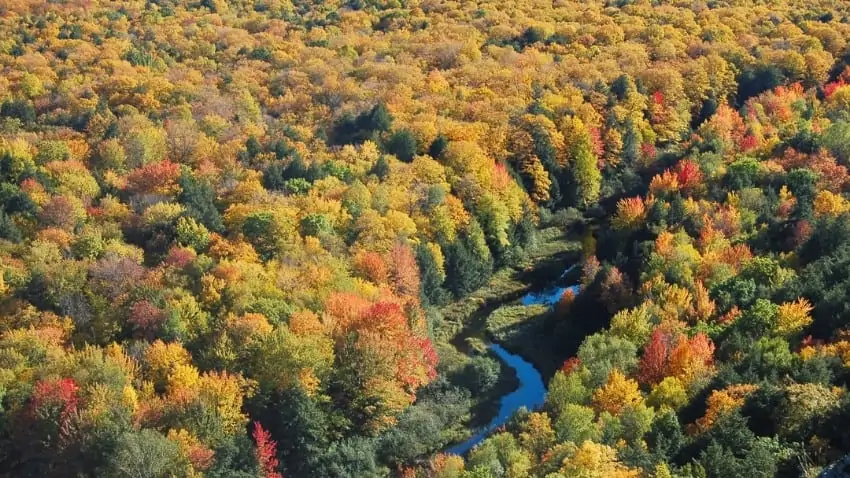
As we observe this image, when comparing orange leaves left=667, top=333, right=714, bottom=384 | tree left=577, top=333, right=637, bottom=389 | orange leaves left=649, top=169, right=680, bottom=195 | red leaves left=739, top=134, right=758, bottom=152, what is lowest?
tree left=577, top=333, right=637, bottom=389

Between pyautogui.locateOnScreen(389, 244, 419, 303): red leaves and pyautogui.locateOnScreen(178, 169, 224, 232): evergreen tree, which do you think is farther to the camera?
pyautogui.locateOnScreen(178, 169, 224, 232): evergreen tree

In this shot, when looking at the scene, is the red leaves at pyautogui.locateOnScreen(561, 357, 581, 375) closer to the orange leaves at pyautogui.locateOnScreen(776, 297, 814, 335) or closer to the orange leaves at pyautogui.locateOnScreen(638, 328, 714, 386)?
the orange leaves at pyautogui.locateOnScreen(638, 328, 714, 386)

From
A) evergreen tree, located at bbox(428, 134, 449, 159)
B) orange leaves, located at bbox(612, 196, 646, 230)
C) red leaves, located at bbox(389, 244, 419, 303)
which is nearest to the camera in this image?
red leaves, located at bbox(389, 244, 419, 303)

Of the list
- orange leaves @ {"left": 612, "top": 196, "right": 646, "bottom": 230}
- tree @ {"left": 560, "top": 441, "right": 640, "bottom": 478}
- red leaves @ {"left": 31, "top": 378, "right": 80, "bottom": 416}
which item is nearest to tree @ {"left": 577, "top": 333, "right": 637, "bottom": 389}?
tree @ {"left": 560, "top": 441, "right": 640, "bottom": 478}

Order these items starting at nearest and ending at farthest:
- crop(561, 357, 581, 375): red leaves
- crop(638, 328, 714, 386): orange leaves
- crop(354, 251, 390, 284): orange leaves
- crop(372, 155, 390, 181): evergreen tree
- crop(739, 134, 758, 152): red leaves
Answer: crop(638, 328, 714, 386): orange leaves, crop(561, 357, 581, 375): red leaves, crop(354, 251, 390, 284): orange leaves, crop(372, 155, 390, 181): evergreen tree, crop(739, 134, 758, 152): red leaves

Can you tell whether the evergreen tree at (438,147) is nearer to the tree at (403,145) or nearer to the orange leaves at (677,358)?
the tree at (403,145)

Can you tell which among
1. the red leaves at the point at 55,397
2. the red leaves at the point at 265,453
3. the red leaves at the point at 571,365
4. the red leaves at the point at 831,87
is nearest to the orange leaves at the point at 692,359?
the red leaves at the point at 571,365
